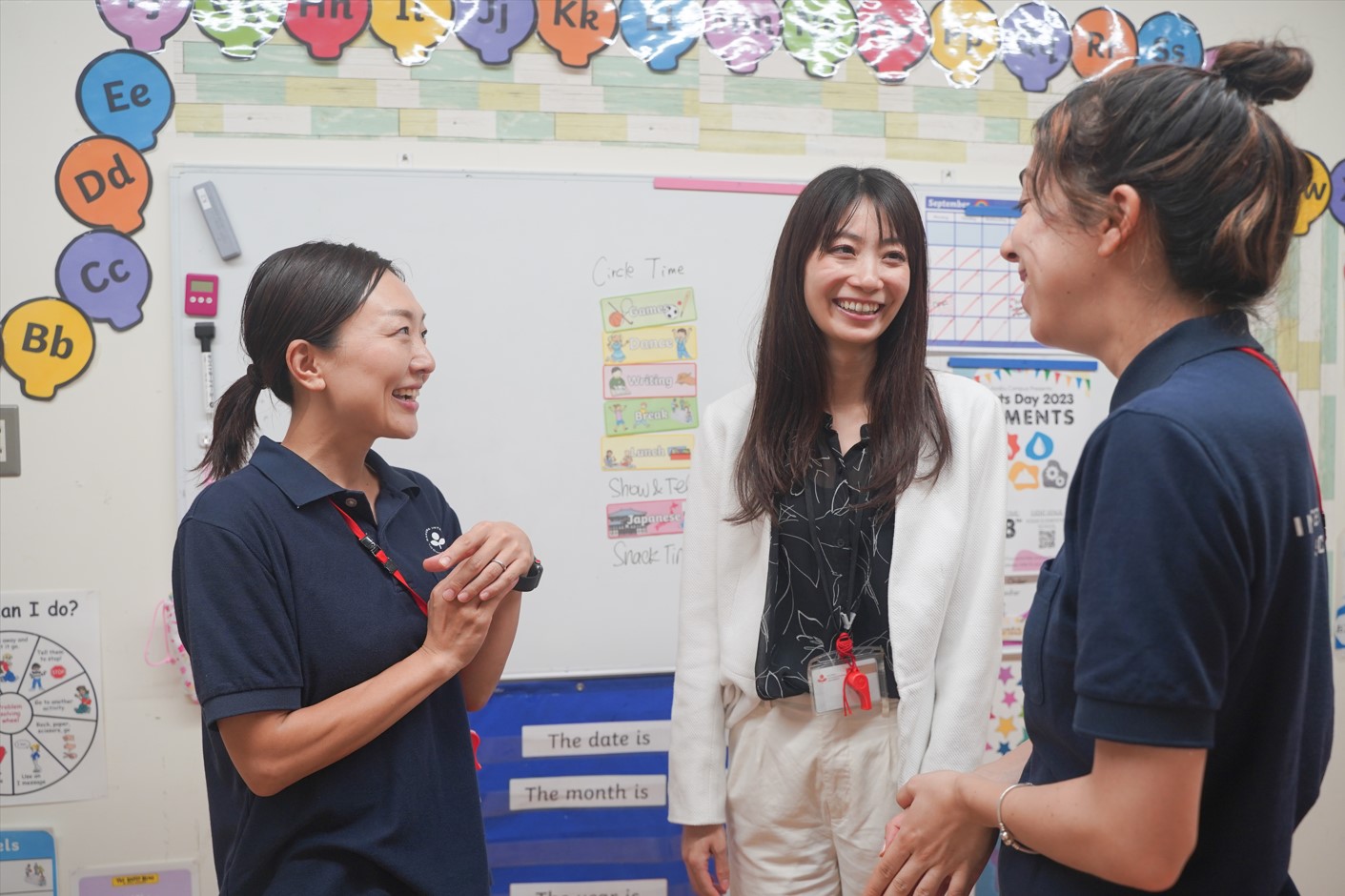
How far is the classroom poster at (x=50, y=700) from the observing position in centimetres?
211

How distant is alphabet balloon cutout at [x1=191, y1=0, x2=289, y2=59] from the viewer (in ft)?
6.96

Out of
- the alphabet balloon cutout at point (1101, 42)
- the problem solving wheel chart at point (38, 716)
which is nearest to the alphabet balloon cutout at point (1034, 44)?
the alphabet balloon cutout at point (1101, 42)

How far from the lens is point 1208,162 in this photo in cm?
77

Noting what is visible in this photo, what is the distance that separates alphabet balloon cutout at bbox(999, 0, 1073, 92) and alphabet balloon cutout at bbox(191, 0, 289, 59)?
5.86 feet

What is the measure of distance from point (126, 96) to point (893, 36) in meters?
1.83

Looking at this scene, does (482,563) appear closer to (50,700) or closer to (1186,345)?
(1186,345)

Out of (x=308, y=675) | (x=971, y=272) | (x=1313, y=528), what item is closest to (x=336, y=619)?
(x=308, y=675)

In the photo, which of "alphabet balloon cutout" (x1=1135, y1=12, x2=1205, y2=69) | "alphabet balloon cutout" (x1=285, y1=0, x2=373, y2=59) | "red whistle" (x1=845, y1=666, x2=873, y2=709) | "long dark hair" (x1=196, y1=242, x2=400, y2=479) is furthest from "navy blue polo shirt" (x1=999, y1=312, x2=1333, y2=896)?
"alphabet balloon cutout" (x1=1135, y1=12, x2=1205, y2=69)

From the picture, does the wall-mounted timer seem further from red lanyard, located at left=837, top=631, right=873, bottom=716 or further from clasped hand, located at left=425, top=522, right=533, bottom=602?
red lanyard, located at left=837, top=631, right=873, bottom=716

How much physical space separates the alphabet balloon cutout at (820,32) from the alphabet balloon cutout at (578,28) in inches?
17.2

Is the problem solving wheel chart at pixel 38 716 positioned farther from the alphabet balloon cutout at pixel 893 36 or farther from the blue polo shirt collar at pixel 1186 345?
the alphabet balloon cutout at pixel 893 36

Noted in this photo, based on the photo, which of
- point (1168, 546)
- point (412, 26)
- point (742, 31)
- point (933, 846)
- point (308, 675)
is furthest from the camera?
point (742, 31)

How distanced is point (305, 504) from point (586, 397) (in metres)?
1.18

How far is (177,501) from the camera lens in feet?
6.98
